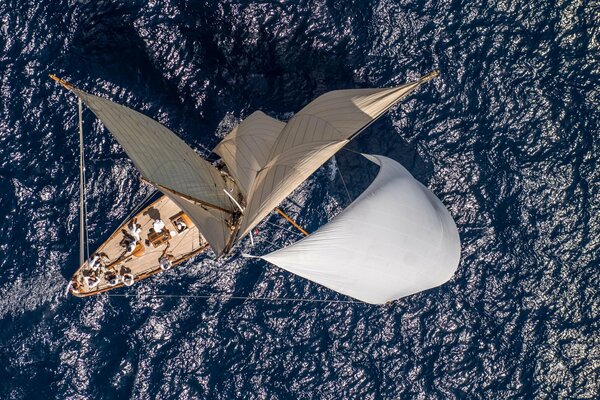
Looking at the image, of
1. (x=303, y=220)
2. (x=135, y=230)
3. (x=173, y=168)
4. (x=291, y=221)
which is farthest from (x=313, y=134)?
(x=135, y=230)

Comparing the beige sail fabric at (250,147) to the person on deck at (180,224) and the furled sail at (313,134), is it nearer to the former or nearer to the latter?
the furled sail at (313,134)

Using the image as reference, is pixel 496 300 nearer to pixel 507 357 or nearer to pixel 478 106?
pixel 507 357

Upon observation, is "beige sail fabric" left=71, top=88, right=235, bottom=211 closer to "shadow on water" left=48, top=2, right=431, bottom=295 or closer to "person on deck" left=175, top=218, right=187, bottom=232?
"person on deck" left=175, top=218, right=187, bottom=232

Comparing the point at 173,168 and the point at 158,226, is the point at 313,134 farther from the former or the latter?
the point at 158,226

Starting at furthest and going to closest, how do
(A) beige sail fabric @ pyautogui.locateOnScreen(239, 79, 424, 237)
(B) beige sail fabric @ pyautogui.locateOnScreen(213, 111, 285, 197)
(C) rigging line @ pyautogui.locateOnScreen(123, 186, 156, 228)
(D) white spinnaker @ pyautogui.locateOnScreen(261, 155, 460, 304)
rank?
(C) rigging line @ pyautogui.locateOnScreen(123, 186, 156, 228) → (B) beige sail fabric @ pyautogui.locateOnScreen(213, 111, 285, 197) → (D) white spinnaker @ pyautogui.locateOnScreen(261, 155, 460, 304) → (A) beige sail fabric @ pyautogui.locateOnScreen(239, 79, 424, 237)

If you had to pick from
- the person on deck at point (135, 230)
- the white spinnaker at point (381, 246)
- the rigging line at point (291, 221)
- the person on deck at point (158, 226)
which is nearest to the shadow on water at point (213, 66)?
the rigging line at point (291, 221)

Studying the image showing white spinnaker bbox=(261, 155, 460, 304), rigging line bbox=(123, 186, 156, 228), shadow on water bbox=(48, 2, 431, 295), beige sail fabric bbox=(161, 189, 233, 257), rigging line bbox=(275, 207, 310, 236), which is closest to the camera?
white spinnaker bbox=(261, 155, 460, 304)

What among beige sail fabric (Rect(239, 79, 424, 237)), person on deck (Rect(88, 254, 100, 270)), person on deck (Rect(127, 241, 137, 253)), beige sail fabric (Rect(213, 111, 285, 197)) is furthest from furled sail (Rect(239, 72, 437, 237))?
person on deck (Rect(88, 254, 100, 270))
